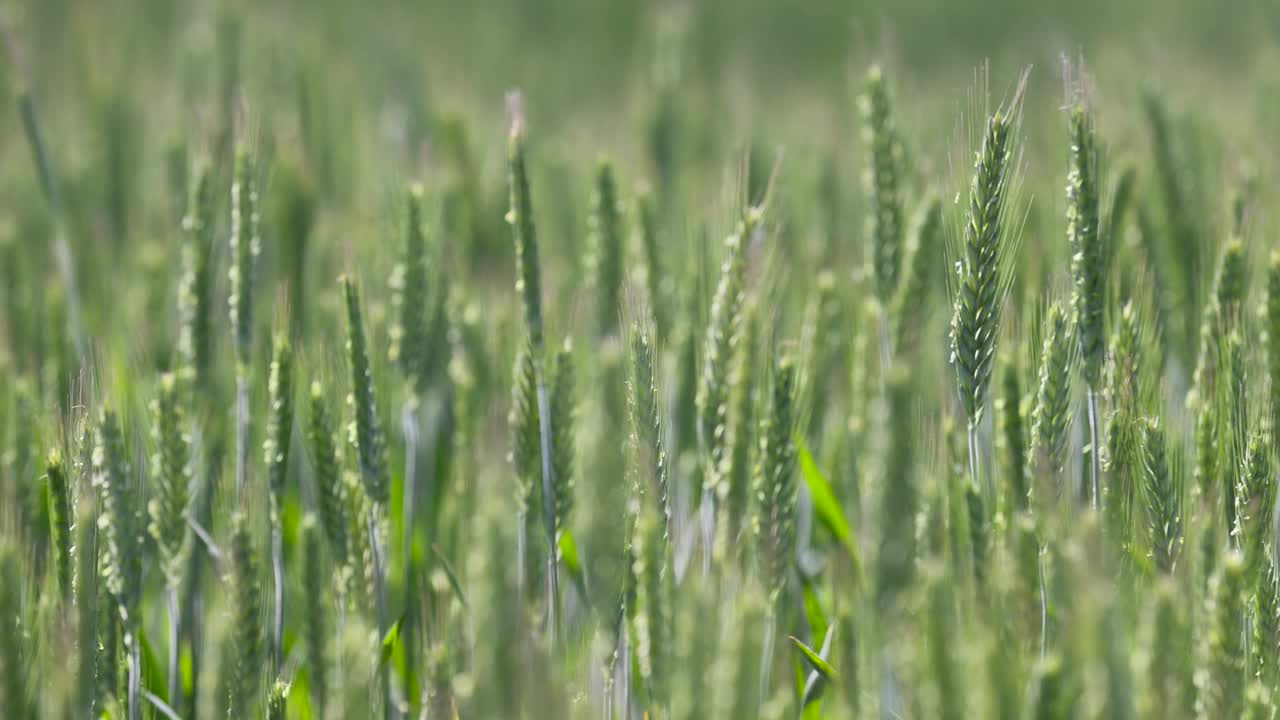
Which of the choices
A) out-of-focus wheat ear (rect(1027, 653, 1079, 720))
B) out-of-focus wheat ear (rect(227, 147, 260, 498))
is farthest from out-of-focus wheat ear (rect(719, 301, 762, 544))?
out-of-focus wheat ear (rect(227, 147, 260, 498))

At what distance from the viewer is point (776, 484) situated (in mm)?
910

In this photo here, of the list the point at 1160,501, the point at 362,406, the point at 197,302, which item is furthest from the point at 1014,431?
the point at 197,302

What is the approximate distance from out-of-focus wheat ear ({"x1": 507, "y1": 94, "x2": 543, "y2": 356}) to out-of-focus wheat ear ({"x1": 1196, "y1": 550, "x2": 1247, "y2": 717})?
0.61 m

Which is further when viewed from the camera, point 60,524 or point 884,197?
point 884,197

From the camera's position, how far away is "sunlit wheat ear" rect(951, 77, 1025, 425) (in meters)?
0.89

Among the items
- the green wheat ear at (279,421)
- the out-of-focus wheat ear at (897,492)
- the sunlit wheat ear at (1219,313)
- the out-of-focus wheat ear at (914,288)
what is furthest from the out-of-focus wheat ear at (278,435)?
the sunlit wheat ear at (1219,313)

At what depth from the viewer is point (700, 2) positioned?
568 cm

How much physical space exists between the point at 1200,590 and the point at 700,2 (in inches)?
207

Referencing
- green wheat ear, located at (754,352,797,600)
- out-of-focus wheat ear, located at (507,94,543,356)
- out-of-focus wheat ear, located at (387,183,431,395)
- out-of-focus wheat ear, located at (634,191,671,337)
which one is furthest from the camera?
out-of-focus wheat ear, located at (634,191,671,337)

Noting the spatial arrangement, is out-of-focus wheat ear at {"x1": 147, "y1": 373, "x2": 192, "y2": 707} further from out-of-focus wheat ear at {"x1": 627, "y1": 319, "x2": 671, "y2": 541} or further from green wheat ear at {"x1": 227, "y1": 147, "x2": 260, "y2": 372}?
out-of-focus wheat ear at {"x1": 627, "y1": 319, "x2": 671, "y2": 541}

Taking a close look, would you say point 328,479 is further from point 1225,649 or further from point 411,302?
point 1225,649

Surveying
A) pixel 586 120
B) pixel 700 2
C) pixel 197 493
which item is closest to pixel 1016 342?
pixel 197 493

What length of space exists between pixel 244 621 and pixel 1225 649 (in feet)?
2.57

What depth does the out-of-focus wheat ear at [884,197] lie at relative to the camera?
1275 millimetres
